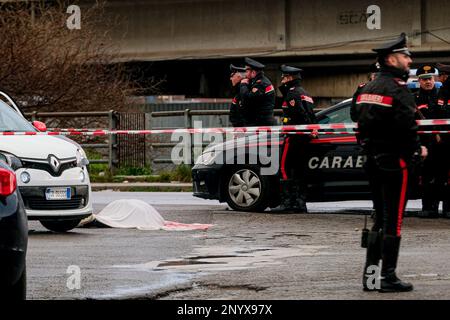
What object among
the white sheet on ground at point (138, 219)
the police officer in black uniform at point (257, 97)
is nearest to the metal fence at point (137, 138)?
the police officer in black uniform at point (257, 97)

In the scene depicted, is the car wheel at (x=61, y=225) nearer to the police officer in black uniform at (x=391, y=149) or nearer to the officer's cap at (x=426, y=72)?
the officer's cap at (x=426, y=72)

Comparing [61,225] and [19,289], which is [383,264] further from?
[61,225]

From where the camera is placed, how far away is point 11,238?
7168 mm

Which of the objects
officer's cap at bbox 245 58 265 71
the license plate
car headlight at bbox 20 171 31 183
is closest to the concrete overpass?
officer's cap at bbox 245 58 265 71

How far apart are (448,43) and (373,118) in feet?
76.5

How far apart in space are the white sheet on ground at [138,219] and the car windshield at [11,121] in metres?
1.36

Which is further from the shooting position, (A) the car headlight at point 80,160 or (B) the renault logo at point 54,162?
(A) the car headlight at point 80,160

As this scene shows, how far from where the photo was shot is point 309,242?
12.3 meters

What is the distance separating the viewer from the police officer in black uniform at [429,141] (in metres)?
15.0

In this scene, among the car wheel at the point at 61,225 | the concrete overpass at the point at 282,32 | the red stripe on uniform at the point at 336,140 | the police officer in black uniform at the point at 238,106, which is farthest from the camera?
the concrete overpass at the point at 282,32

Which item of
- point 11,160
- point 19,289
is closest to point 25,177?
point 11,160

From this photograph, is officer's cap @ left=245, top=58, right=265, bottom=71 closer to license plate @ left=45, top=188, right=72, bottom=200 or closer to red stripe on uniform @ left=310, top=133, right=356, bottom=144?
red stripe on uniform @ left=310, top=133, right=356, bottom=144
